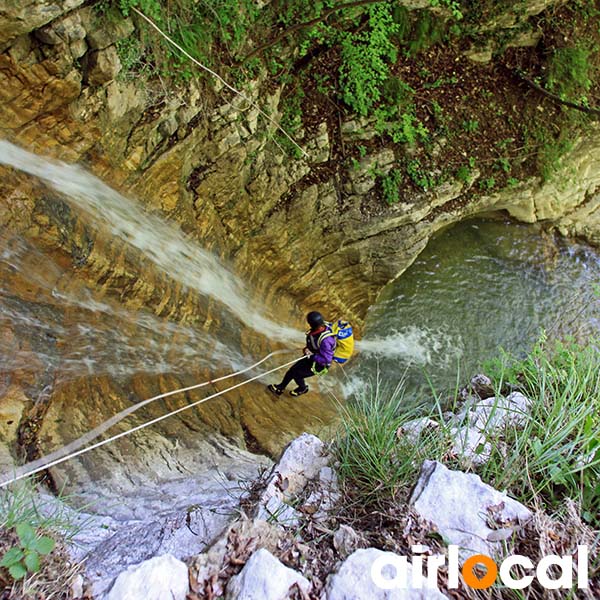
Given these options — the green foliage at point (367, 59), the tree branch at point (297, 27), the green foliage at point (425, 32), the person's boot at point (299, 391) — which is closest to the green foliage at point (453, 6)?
the green foliage at point (425, 32)

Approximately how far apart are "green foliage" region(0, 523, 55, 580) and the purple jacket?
3.28 meters

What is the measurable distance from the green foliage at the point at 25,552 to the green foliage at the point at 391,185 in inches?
224

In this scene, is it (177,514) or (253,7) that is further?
(253,7)

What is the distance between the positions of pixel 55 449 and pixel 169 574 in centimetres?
204

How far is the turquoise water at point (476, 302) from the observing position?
7277 mm

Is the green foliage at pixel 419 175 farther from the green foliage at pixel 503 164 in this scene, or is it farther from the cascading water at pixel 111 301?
the cascading water at pixel 111 301

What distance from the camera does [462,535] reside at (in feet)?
7.97

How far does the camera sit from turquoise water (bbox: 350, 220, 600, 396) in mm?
7277

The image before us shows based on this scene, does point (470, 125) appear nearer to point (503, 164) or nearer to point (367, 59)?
point (503, 164)

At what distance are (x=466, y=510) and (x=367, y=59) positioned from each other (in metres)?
5.67

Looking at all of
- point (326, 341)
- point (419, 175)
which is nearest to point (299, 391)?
point (326, 341)

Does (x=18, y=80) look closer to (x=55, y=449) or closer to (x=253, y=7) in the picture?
(x=253, y=7)

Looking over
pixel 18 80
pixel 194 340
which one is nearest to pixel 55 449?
pixel 194 340

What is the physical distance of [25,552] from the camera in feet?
7.15
